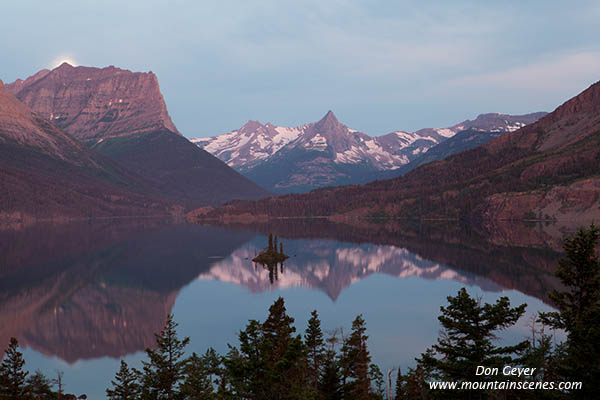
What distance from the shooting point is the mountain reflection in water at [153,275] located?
79.2 metres

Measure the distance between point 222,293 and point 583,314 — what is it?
89127mm

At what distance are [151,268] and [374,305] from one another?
255 feet

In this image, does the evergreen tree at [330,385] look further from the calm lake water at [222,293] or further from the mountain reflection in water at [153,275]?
the mountain reflection in water at [153,275]

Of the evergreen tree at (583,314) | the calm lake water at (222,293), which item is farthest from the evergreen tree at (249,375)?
the calm lake water at (222,293)

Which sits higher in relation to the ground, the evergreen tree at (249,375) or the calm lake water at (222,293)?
the evergreen tree at (249,375)

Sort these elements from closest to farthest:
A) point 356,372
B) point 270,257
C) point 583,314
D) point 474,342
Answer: point 583,314 → point 474,342 → point 356,372 → point 270,257

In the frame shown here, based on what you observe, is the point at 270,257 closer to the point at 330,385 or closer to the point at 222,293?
the point at 222,293

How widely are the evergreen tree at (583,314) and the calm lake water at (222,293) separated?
29.0m

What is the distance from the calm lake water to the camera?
67688 millimetres

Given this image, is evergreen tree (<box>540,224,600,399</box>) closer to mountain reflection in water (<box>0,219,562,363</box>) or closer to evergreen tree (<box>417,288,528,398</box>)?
evergreen tree (<box>417,288,528,398</box>)

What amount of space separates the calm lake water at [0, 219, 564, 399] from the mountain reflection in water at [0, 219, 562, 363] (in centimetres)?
33

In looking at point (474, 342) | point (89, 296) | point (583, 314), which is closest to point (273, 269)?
point (89, 296)

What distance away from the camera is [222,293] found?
4237 inches

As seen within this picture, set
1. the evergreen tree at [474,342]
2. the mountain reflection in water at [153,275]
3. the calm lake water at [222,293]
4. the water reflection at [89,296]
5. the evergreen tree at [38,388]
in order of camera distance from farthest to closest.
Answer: the mountain reflection in water at [153,275] → the water reflection at [89,296] → the calm lake water at [222,293] → the evergreen tree at [38,388] → the evergreen tree at [474,342]
